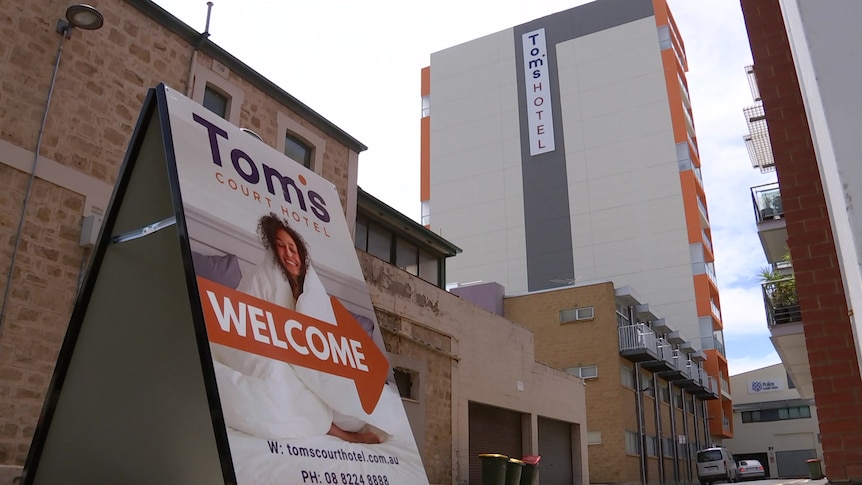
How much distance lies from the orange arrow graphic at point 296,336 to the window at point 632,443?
28.0 m

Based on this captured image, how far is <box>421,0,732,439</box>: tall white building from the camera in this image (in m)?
43.5

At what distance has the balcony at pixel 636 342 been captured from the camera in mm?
31062

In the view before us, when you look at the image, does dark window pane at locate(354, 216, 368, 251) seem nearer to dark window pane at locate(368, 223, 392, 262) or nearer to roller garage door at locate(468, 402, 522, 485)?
dark window pane at locate(368, 223, 392, 262)

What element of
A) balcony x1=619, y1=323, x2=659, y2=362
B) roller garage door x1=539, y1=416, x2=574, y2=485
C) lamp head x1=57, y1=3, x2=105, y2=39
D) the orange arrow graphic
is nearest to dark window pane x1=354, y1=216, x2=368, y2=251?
lamp head x1=57, y1=3, x2=105, y2=39

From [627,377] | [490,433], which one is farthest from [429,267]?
[627,377]

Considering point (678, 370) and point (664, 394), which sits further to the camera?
point (664, 394)

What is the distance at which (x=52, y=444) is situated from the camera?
13.1 feet

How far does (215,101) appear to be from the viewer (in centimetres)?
1270

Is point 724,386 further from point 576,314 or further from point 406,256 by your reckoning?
point 406,256

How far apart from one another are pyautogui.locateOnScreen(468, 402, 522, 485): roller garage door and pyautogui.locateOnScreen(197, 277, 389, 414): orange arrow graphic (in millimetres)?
14327

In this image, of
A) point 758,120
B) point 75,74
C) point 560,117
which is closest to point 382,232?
point 75,74

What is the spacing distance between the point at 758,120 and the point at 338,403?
2109 centimetres

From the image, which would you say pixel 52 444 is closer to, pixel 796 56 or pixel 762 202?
pixel 796 56

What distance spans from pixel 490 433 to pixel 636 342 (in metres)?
14.1
